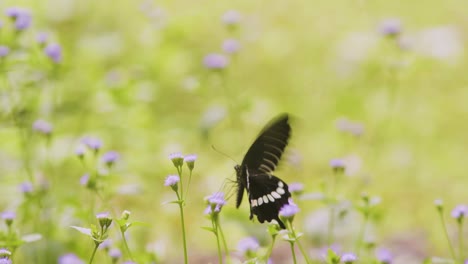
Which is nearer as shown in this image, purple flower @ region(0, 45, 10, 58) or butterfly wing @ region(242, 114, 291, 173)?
butterfly wing @ region(242, 114, 291, 173)

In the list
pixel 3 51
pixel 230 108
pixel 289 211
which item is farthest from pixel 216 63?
pixel 289 211

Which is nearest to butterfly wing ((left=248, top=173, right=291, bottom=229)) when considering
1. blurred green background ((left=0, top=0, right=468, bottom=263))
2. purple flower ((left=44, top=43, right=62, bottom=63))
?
blurred green background ((left=0, top=0, right=468, bottom=263))

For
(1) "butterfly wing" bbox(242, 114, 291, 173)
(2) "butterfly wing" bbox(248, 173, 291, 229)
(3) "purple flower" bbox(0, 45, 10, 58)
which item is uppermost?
(3) "purple flower" bbox(0, 45, 10, 58)

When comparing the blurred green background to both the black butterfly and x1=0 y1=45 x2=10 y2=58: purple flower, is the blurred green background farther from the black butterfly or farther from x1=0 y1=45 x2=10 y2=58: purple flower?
the black butterfly

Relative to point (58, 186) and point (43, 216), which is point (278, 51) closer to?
point (58, 186)

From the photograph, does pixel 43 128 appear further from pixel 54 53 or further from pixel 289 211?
pixel 289 211

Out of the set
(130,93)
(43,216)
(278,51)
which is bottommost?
(43,216)

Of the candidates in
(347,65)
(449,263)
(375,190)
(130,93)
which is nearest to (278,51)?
(347,65)

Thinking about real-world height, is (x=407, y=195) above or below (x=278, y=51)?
below
